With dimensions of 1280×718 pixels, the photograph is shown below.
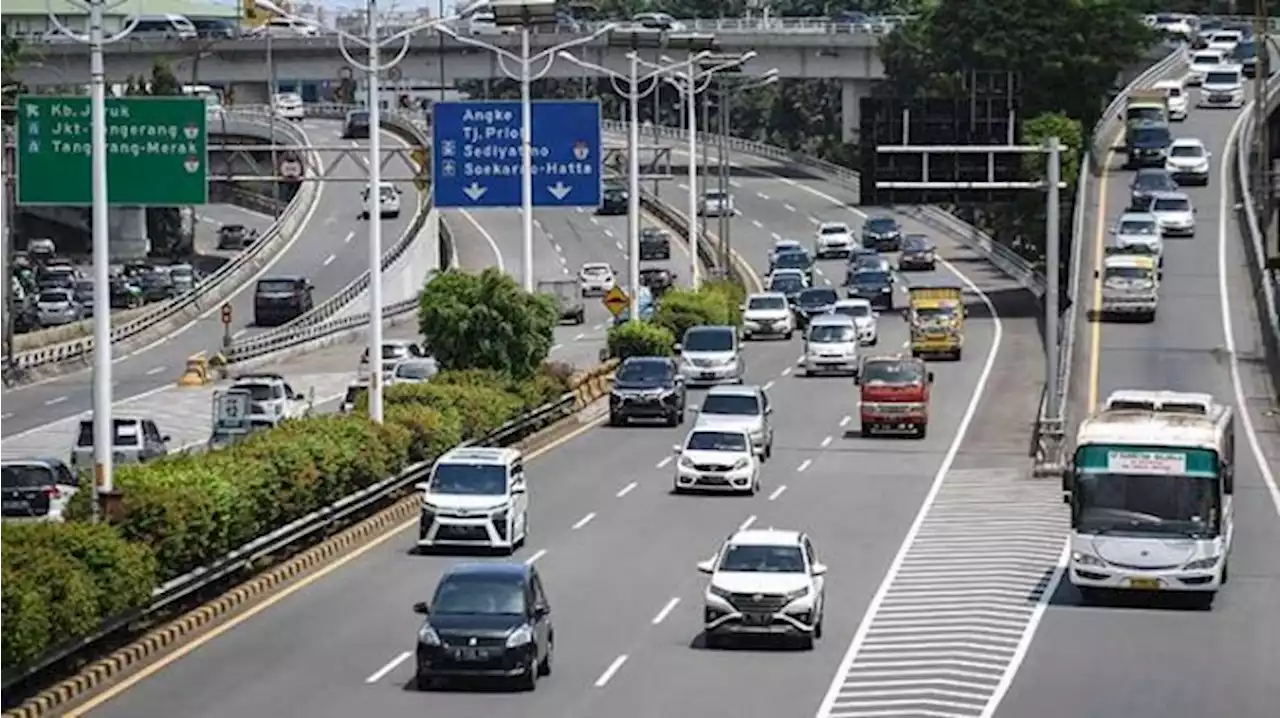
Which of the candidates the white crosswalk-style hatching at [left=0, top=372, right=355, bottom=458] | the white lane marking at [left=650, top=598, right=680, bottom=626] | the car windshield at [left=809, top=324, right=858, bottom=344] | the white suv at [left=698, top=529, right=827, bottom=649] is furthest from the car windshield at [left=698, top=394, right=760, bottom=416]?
the white suv at [left=698, top=529, right=827, bottom=649]

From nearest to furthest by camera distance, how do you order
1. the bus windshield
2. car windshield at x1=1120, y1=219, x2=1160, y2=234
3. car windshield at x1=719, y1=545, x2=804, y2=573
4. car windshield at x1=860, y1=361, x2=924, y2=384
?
car windshield at x1=719, y1=545, x2=804, y2=573 → the bus windshield → car windshield at x1=860, y1=361, x2=924, y2=384 → car windshield at x1=1120, y1=219, x2=1160, y2=234

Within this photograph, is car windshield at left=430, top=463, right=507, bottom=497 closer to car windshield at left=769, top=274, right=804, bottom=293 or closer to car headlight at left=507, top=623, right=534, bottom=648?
car headlight at left=507, top=623, right=534, bottom=648

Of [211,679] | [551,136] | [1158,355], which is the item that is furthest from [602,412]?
[211,679]

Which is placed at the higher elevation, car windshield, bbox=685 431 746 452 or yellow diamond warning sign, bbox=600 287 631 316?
yellow diamond warning sign, bbox=600 287 631 316

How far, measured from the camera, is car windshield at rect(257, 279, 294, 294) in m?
106

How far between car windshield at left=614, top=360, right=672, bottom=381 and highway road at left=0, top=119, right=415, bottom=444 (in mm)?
15572

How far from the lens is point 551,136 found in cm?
7150

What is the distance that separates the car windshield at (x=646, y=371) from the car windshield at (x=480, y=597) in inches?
1340

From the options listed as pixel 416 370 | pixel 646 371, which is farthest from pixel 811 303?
pixel 646 371

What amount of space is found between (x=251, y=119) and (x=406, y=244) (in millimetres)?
33392

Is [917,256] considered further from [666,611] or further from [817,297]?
[666,611]

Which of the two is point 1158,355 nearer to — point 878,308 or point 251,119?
point 878,308

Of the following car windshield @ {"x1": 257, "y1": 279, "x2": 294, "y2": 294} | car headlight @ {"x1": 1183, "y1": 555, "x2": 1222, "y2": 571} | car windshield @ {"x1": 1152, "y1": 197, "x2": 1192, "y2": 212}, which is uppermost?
car windshield @ {"x1": 1152, "y1": 197, "x2": 1192, "y2": 212}

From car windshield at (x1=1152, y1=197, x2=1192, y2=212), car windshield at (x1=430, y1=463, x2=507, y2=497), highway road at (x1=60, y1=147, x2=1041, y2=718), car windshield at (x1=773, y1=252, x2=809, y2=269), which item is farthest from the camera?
car windshield at (x1=773, y1=252, x2=809, y2=269)
